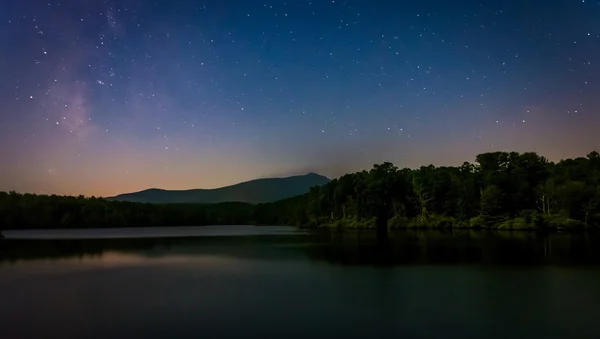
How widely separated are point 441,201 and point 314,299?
79837 mm

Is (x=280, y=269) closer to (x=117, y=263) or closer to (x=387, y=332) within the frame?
(x=117, y=263)

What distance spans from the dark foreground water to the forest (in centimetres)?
4362

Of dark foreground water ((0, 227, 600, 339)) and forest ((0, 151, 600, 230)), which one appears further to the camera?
forest ((0, 151, 600, 230))

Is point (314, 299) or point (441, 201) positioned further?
point (441, 201)

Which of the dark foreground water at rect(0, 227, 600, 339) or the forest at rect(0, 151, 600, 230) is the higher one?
the forest at rect(0, 151, 600, 230)

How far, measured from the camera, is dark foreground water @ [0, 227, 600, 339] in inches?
527

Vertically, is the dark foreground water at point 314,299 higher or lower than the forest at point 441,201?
lower

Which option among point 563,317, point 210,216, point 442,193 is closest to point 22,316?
point 563,317

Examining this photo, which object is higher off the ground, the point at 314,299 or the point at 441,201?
the point at 441,201

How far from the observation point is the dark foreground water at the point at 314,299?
13.4 m

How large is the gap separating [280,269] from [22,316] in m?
14.1

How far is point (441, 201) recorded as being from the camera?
93375 millimetres

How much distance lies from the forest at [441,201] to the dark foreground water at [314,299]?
4362cm

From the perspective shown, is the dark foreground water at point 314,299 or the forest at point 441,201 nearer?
the dark foreground water at point 314,299
